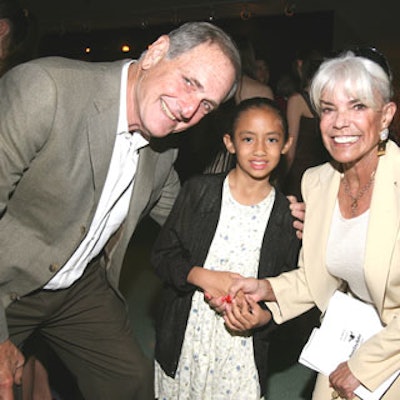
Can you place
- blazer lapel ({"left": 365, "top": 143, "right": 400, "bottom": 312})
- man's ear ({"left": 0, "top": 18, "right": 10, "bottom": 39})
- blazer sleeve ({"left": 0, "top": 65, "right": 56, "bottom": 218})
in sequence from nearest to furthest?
blazer sleeve ({"left": 0, "top": 65, "right": 56, "bottom": 218}), blazer lapel ({"left": 365, "top": 143, "right": 400, "bottom": 312}), man's ear ({"left": 0, "top": 18, "right": 10, "bottom": 39})

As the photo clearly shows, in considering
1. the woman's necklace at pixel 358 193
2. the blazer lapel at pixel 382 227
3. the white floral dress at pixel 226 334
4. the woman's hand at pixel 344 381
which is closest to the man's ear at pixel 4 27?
the white floral dress at pixel 226 334

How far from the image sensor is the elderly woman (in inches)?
71.9

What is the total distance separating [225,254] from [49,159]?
0.95 meters

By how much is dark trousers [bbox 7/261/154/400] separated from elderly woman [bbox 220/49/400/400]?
55 centimetres

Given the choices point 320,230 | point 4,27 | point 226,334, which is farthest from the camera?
point 4,27

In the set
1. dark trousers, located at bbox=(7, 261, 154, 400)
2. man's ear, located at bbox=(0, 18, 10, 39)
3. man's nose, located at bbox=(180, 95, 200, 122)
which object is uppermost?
man's ear, located at bbox=(0, 18, 10, 39)

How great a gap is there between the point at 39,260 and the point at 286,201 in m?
1.16

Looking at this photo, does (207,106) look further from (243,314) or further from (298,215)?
(243,314)

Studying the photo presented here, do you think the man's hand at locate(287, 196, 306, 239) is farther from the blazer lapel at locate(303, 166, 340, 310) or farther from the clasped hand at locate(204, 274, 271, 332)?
the clasped hand at locate(204, 274, 271, 332)

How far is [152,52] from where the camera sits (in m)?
1.97

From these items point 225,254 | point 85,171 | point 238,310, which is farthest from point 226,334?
point 85,171

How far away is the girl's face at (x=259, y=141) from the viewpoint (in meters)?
2.29

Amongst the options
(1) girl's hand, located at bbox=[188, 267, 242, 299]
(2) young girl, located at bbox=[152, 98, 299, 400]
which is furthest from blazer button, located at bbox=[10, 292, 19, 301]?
(1) girl's hand, located at bbox=[188, 267, 242, 299]

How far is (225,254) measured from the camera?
7.56 ft
